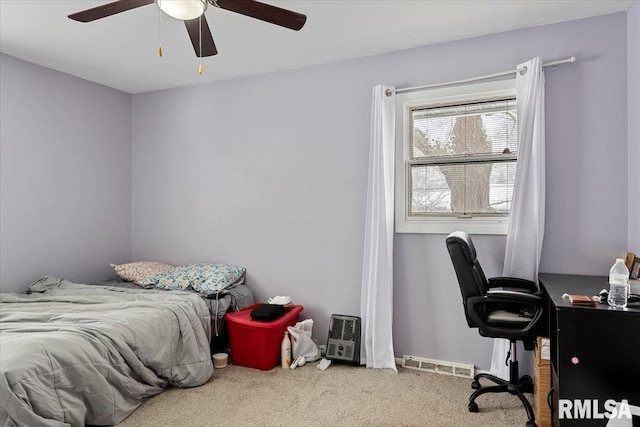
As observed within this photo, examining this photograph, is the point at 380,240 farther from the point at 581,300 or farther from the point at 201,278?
the point at 201,278

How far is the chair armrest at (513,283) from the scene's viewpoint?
254cm

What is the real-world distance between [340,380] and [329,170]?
168 cm

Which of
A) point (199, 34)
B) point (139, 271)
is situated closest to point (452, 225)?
point (199, 34)

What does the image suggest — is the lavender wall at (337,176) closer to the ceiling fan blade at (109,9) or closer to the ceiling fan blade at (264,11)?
the ceiling fan blade at (264,11)

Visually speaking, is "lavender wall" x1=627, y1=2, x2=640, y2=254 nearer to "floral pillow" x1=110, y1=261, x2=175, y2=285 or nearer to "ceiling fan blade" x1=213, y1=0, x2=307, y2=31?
"ceiling fan blade" x1=213, y1=0, x2=307, y2=31

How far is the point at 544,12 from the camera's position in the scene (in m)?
2.60

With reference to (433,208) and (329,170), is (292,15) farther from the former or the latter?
(433,208)

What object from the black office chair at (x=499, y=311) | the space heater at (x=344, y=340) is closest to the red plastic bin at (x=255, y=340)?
the space heater at (x=344, y=340)

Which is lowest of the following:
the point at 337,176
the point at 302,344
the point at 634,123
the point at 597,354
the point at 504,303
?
the point at 302,344

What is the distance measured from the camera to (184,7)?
5.95ft

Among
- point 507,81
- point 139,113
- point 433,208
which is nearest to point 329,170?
point 433,208

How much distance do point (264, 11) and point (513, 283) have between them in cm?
223

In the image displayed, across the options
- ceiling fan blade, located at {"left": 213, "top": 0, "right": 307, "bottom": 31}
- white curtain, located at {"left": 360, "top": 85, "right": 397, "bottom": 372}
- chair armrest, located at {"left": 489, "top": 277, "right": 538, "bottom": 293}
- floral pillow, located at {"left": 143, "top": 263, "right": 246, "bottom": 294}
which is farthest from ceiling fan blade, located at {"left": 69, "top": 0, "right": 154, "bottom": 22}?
chair armrest, located at {"left": 489, "top": 277, "right": 538, "bottom": 293}

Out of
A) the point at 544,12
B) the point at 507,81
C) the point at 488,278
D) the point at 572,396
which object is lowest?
the point at 572,396
